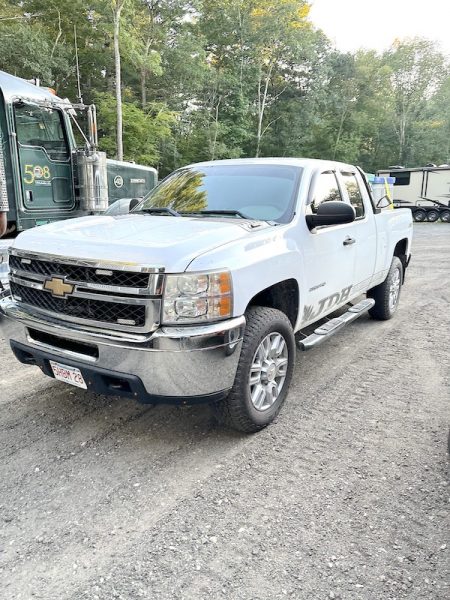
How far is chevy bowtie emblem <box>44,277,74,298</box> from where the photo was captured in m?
2.95

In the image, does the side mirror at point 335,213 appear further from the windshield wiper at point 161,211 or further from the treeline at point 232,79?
the treeline at point 232,79

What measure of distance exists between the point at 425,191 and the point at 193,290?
28.3 meters

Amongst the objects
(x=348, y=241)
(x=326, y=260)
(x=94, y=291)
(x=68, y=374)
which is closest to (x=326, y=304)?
(x=326, y=260)

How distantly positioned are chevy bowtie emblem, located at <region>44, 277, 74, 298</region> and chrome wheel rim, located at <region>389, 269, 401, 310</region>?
14.5ft

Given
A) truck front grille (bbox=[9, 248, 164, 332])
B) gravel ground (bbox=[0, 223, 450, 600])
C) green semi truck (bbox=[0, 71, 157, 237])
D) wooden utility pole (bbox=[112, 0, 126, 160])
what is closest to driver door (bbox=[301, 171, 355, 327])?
gravel ground (bbox=[0, 223, 450, 600])

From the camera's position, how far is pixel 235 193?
4059 mm

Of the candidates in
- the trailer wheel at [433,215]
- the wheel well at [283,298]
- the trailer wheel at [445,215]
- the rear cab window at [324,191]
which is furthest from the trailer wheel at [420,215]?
the wheel well at [283,298]

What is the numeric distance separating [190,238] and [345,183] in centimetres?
256

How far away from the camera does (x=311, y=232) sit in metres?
3.83

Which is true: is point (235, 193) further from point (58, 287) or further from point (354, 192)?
point (58, 287)

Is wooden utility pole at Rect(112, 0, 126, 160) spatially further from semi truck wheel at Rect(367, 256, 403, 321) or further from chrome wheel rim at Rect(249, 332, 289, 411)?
chrome wheel rim at Rect(249, 332, 289, 411)

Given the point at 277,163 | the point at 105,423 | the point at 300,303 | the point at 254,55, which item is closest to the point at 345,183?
the point at 277,163

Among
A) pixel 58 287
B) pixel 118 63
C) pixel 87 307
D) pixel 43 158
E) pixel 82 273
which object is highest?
pixel 118 63

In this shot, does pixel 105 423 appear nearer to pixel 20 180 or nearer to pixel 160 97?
pixel 20 180
